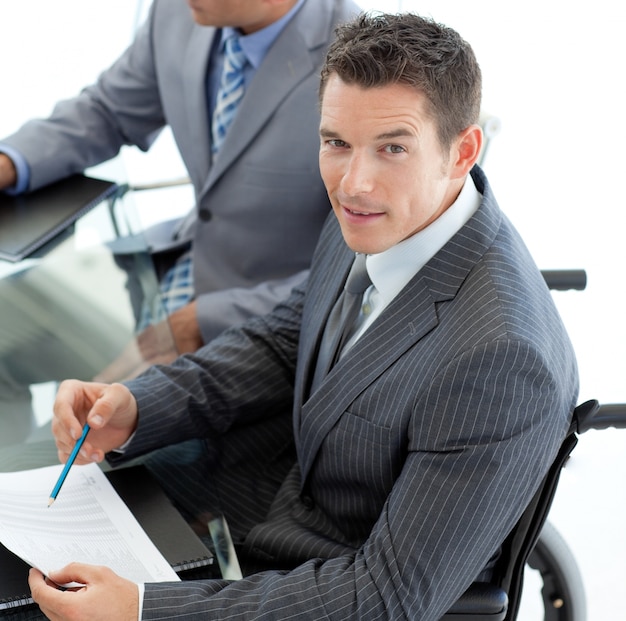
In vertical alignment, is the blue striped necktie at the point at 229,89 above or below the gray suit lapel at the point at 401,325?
above

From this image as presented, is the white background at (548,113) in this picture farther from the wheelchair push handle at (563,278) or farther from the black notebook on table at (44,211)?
the black notebook on table at (44,211)

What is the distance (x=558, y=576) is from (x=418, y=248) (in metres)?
0.75

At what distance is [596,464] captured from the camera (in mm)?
2740

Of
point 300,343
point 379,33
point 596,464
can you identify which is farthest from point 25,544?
point 596,464

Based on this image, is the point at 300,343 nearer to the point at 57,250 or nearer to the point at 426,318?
→ the point at 426,318

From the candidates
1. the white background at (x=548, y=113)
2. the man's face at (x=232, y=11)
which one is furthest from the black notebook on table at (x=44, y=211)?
the white background at (x=548, y=113)

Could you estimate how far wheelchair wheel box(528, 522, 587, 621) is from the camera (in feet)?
5.65

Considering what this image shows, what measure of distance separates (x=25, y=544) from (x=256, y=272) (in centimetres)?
112

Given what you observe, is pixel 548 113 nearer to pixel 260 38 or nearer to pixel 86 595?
pixel 260 38

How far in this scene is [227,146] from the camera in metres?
2.21

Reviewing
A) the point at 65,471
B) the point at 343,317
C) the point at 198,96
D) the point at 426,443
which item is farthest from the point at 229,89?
the point at 426,443

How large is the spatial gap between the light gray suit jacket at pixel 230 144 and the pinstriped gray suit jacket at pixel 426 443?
2.40 feet

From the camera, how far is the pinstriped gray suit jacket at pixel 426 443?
1.20 meters

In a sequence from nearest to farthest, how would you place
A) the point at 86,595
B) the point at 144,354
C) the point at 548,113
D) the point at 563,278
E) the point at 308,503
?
1. the point at 86,595
2. the point at 308,503
3. the point at 563,278
4. the point at 144,354
5. the point at 548,113
